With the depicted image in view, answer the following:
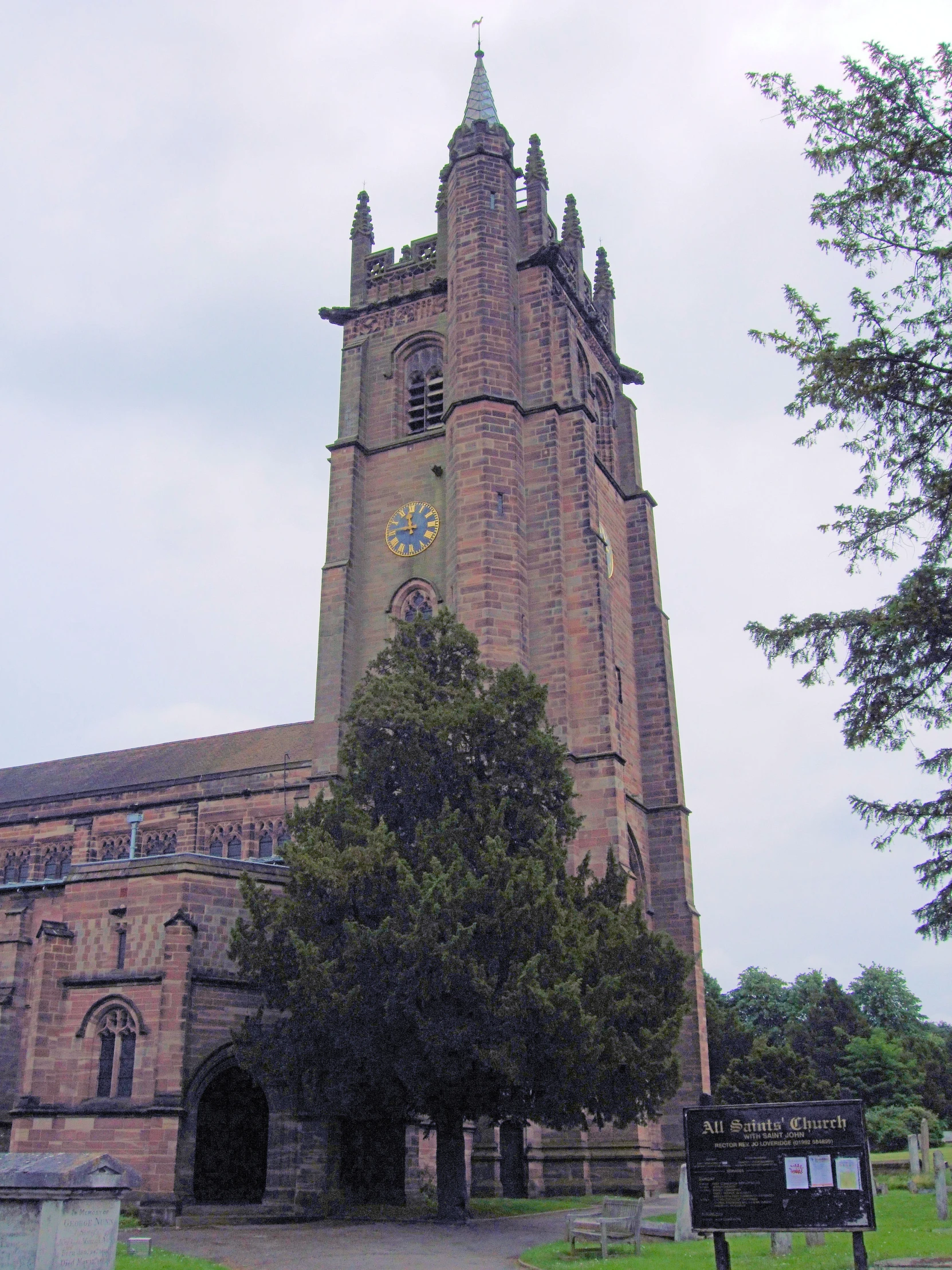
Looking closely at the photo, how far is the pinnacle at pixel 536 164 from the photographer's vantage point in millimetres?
39688

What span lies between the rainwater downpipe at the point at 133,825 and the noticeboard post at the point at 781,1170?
85.4 ft

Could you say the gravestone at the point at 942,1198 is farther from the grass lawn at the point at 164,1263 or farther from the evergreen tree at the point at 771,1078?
the evergreen tree at the point at 771,1078

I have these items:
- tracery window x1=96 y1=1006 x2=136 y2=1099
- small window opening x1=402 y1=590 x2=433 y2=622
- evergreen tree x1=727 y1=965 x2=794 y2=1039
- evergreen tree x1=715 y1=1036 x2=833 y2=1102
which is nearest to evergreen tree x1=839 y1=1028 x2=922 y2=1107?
evergreen tree x1=715 y1=1036 x2=833 y2=1102

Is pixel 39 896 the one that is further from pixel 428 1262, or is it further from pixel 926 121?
pixel 926 121

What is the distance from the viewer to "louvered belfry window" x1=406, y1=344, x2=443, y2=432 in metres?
38.7

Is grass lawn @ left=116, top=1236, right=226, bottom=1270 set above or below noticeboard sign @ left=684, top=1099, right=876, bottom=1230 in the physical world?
below

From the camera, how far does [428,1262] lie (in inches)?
605

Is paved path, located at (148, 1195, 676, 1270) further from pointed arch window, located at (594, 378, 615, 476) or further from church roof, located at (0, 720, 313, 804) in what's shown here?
pointed arch window, located at (594, 378, 615, 476)

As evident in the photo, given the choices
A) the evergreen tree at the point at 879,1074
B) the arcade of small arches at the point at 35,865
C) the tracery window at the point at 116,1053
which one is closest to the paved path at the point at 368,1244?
the tracery window at the point at 116,1053

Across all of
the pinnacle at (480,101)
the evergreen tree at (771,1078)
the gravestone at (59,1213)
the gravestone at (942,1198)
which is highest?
the pinnacle at (480,101)

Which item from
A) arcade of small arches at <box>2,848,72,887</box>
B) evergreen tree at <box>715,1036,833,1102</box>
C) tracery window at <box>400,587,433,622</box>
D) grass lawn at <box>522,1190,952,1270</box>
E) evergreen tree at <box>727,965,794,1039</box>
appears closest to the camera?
grass lawn at <box>522,1190,952,1270</box>

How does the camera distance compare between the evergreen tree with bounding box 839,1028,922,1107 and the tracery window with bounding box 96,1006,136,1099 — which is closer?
the tracery window with bounding box 96,1006,136,1099

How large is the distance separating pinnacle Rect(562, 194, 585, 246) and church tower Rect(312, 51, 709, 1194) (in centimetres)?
8

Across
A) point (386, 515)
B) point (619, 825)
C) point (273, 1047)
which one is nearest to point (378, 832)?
point (273, 1047)
